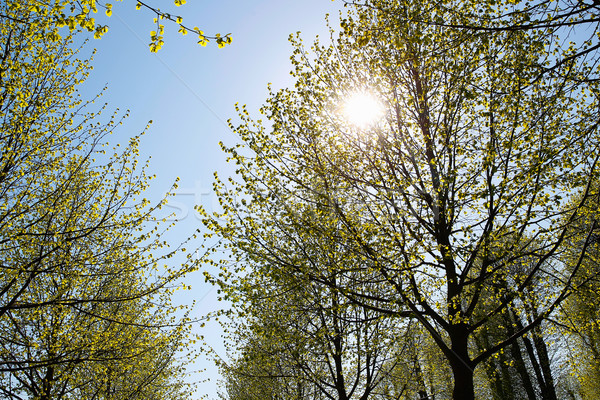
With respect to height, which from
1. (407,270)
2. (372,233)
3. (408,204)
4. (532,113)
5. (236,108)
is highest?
(236,108)

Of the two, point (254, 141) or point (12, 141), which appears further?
point (254, 141)

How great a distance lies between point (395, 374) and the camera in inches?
384

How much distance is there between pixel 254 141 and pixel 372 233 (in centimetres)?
307

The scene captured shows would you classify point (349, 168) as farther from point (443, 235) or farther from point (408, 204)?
point (443, 235)

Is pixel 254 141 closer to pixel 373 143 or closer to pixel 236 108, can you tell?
pixel 236 108

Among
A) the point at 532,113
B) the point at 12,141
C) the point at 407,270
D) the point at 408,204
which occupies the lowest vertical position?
the point at 407,270

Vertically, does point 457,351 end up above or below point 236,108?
below

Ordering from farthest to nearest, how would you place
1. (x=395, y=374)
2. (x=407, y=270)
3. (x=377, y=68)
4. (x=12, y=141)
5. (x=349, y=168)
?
(x=395, y=374), (x=377, y=68), (x=349, y=168), (x=12, y=141), (x=407, y=270)

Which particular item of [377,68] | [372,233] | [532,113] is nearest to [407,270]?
[372,233]

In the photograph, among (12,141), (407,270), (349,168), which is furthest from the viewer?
(349,168)

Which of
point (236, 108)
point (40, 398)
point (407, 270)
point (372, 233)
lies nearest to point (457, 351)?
point (407, 270)

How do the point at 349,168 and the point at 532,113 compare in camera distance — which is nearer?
the point at 532,113

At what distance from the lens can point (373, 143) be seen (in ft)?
23.4

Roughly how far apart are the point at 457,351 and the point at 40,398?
27.0 ft
